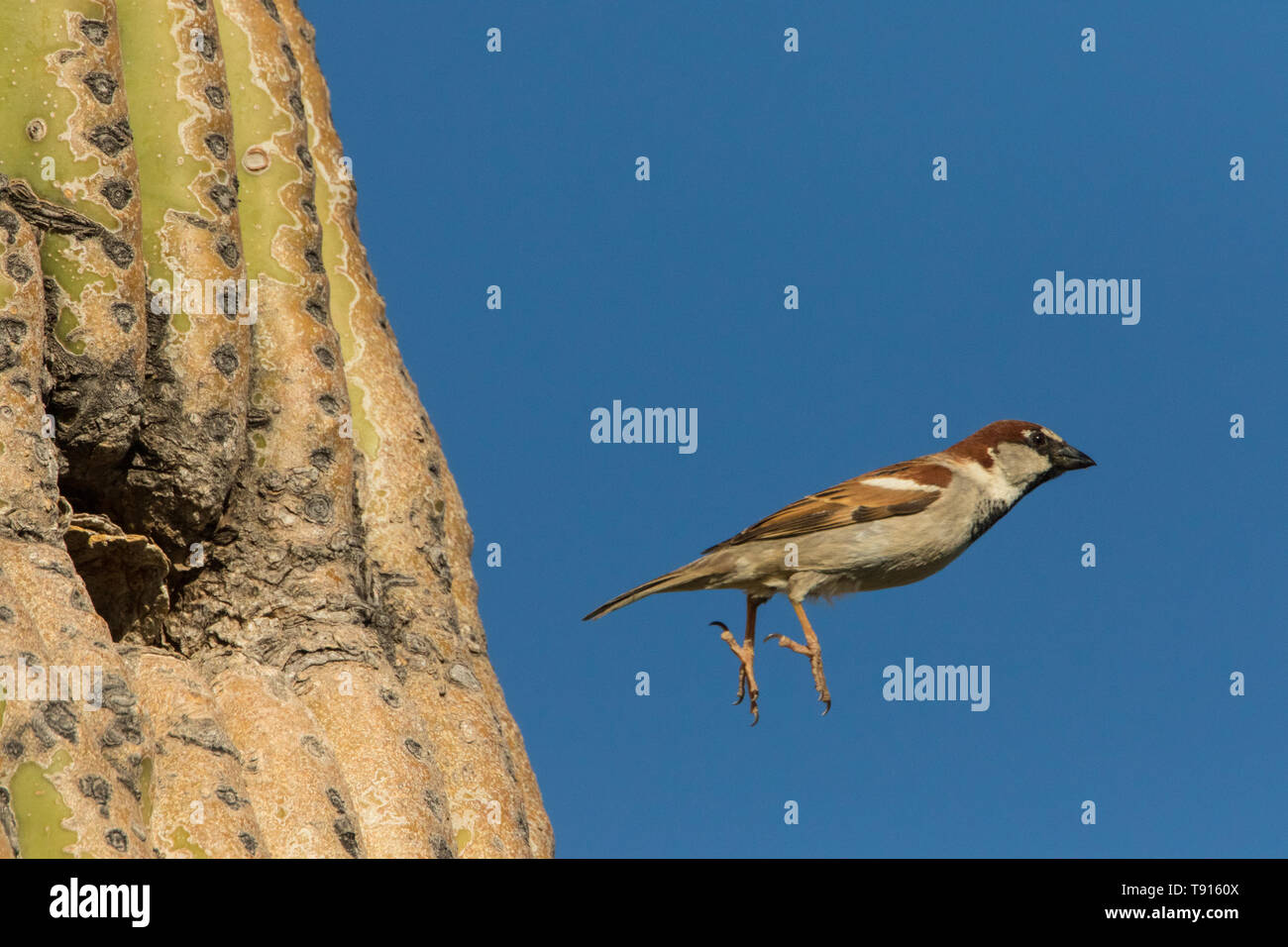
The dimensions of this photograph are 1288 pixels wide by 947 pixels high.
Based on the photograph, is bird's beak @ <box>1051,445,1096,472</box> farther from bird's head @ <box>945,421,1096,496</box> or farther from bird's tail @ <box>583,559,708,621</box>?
bird's tail @ <box>583,559,708,621</box>

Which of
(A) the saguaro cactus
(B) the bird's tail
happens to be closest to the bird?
(B) the bird's tail

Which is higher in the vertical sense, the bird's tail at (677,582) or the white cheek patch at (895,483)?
the white cheek patch at (895,483)

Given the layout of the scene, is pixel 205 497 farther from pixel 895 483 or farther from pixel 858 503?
pixel 895 483

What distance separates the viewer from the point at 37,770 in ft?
19.5

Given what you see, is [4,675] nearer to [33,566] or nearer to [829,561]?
[33,566]

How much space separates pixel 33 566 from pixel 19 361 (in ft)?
3.31

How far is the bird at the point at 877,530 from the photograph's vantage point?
982 centimetres

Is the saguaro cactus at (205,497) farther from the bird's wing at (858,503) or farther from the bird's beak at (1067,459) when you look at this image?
the bird's beak at (1067,459)

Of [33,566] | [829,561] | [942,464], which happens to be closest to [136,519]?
[33,566]

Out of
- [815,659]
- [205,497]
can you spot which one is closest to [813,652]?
[815,659]

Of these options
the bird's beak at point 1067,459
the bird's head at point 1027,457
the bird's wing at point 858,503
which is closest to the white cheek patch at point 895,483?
the bird's wing at point 858,503

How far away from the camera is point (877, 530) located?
9820mm

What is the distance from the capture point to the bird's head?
33.9 ft

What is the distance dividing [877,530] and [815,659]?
1147 mm
